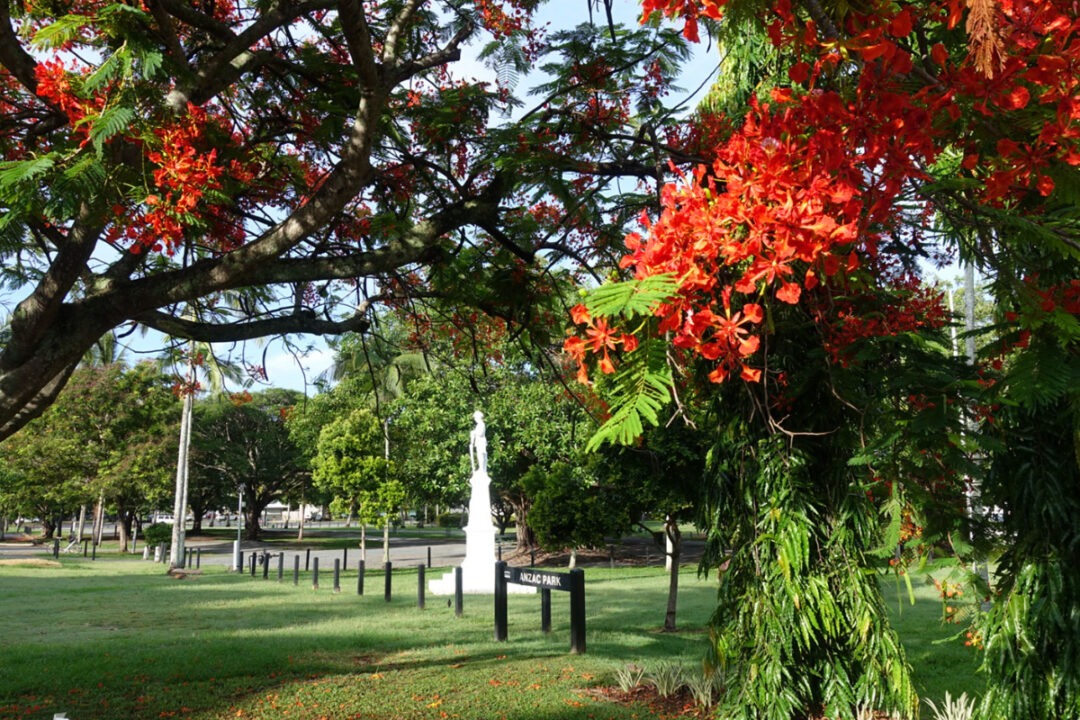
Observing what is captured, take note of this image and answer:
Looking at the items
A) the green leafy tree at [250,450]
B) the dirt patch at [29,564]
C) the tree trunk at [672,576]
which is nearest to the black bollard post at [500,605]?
the tree trunk at [672,576]

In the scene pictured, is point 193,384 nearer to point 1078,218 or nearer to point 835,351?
point 835,351

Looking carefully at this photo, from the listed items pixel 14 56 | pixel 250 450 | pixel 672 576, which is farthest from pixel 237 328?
pixel 250 450

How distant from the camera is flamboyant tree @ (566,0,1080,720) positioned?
1.78m

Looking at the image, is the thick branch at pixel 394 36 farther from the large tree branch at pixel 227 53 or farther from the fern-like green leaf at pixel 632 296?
the fern-like green leaf at pixel 632 296

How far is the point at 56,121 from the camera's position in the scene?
4.87 meters

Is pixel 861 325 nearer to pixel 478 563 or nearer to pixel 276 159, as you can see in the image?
pixel 276 159

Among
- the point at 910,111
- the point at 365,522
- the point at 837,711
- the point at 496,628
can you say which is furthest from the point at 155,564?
the point at 910,111

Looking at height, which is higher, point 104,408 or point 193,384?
point 104,408

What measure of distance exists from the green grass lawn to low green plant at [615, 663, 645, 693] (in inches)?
8.8

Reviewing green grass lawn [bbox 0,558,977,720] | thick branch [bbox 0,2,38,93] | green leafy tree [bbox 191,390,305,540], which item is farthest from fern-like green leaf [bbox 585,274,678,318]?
green leafy tree [bbox 191,390,305,540]

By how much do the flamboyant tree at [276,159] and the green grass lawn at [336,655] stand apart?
3.14 meters

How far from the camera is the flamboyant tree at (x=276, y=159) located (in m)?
3.63

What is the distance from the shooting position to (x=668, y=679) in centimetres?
662

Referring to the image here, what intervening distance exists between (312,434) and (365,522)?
A: 39.5ft
